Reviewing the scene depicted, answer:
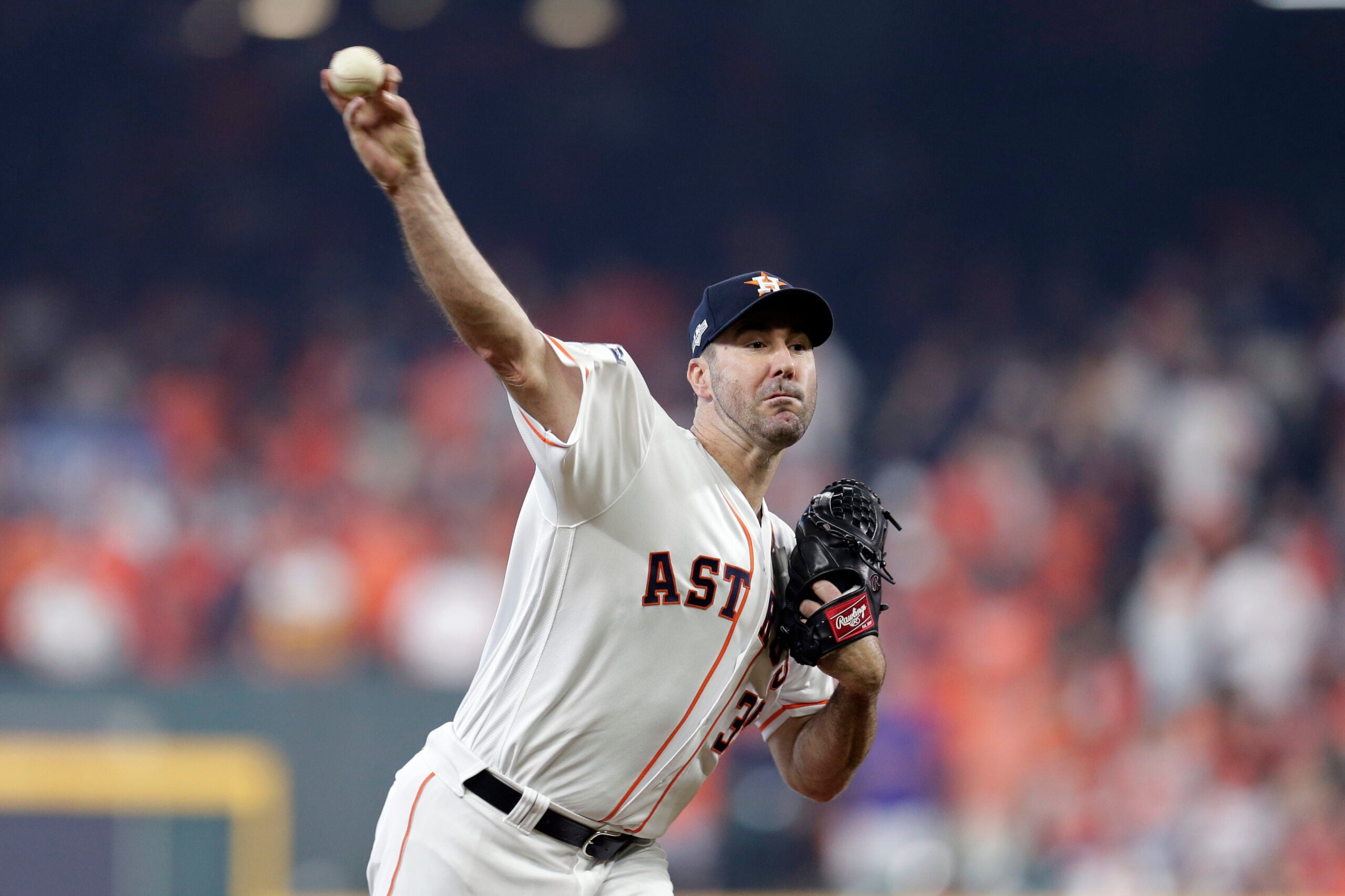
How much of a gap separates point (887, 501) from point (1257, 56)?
4.70 m

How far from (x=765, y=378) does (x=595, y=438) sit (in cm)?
41

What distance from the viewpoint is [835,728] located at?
2.74 m

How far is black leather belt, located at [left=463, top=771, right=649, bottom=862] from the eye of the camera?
2438 millimetres

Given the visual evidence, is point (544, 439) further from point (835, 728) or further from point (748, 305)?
point (835, 728)

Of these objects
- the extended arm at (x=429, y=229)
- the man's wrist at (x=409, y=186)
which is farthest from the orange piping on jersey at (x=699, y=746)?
the man's wrist at (x=409, y=186)

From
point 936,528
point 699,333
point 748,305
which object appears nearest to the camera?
point 748,305

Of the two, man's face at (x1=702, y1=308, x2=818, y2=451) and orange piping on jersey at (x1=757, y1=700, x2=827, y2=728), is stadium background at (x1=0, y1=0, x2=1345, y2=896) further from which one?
man's face at (x1=702, y1=308, x2=818, y2=451)

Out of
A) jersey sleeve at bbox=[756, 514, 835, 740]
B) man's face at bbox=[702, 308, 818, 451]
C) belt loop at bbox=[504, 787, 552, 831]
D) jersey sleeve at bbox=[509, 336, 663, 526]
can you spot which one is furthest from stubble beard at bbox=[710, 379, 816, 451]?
belt loop at bbox=[504, 787, 552, 831]

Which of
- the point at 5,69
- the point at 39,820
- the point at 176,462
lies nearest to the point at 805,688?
the point at 39,820

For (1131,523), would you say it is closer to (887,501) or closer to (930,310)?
(887,501)

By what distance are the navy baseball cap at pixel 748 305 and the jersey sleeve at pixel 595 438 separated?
0.26 meters

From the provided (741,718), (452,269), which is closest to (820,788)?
(741,718)

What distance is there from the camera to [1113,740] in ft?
22.7

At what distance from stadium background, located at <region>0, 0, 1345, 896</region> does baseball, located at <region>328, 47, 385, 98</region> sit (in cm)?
454
